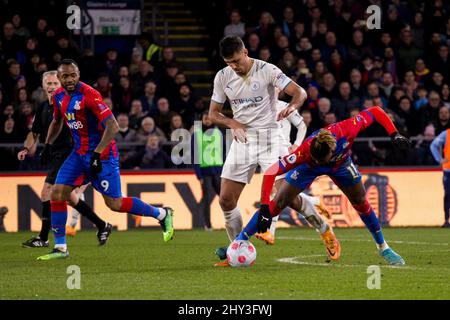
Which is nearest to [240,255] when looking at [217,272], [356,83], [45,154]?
[217,272]

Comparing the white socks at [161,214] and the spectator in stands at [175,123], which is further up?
the spectator in stands at [175,123]

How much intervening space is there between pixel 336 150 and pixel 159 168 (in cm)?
897

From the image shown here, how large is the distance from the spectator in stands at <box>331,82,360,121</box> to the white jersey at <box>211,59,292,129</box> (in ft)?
29.9

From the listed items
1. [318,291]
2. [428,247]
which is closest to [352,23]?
[428,247]

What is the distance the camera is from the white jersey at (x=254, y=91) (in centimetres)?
1247

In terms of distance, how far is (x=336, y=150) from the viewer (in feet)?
37.2

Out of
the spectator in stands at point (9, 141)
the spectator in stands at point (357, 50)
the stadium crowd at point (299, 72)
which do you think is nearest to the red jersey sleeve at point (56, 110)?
the stadium crowd at point (299, 72)

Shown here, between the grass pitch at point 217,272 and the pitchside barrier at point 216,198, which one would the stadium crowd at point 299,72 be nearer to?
the pitchside barrier at point 216,198

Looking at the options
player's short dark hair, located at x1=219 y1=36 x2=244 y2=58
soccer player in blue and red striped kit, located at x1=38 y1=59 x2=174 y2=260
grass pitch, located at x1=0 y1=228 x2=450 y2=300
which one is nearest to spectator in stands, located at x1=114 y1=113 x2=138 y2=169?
grass pitch, located at x1=0 y1=228 x2=450 y2=300

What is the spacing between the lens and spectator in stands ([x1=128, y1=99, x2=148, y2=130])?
20969mm

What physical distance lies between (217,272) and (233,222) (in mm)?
1503

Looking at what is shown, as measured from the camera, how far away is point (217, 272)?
36.8 ft

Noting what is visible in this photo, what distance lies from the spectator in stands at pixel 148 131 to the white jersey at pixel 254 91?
7.82m

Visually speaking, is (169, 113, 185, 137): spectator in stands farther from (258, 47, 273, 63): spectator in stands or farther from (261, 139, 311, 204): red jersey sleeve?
(261, 139, 311, 204): red jersey sleeve
